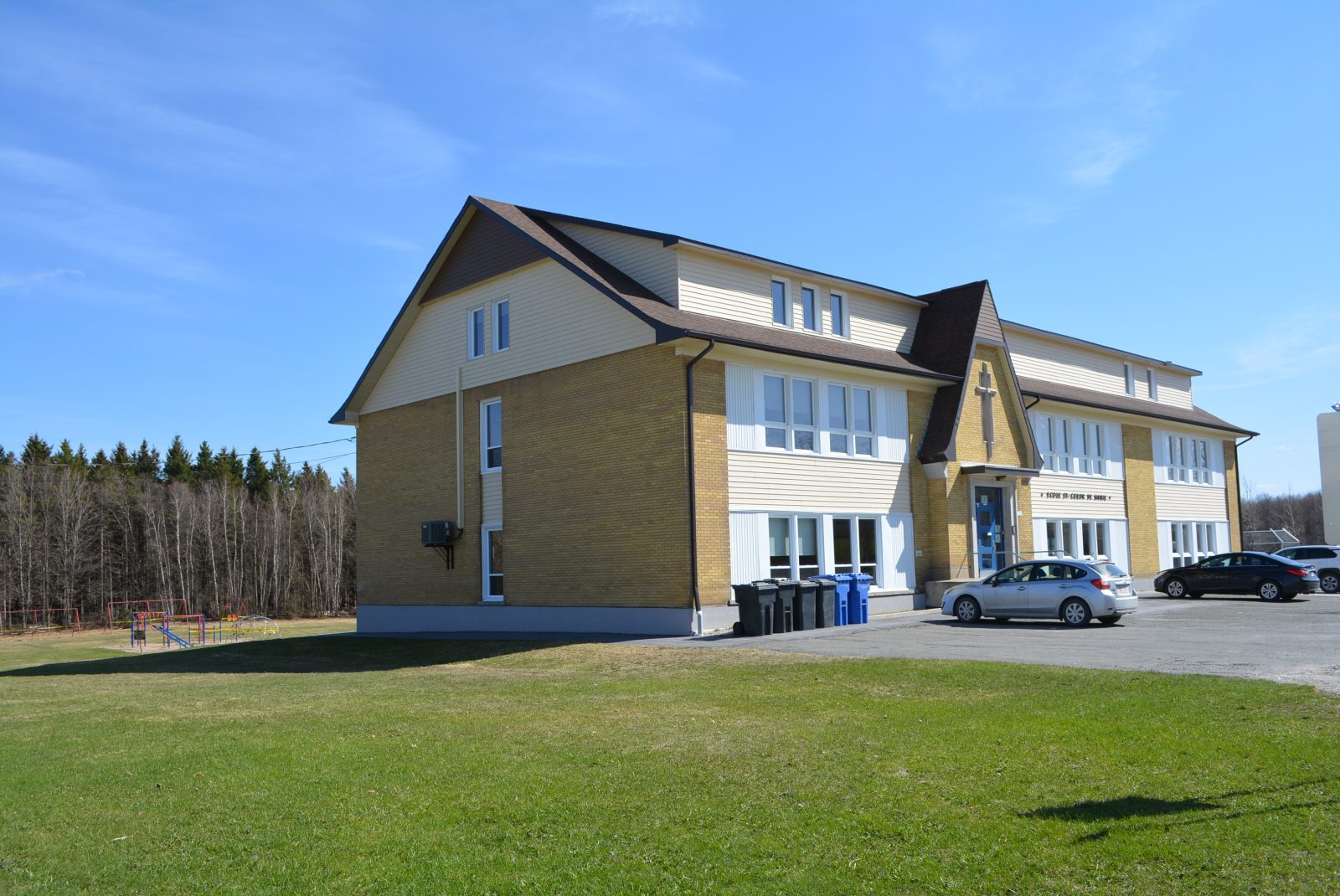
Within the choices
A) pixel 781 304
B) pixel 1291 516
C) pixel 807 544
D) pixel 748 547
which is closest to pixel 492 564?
pixel 748 547

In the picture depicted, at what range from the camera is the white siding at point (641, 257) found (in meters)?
25.4

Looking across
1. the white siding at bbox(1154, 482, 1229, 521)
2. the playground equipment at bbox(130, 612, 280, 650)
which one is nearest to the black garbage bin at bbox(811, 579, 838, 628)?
the white siding at bbox(1154, 482, 1229, 521)

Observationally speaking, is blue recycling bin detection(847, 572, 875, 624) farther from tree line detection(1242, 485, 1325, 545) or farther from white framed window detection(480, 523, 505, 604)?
tree line detection(1242, 485, 1325, 545)

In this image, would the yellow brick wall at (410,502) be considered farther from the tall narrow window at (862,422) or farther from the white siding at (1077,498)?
the white siding at (1077,498)

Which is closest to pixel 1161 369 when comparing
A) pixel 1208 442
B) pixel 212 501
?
pixel 1208 442

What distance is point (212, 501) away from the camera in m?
74.6

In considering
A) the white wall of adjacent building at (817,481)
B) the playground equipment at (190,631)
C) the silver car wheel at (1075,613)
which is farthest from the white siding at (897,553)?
the playground equipment at (190,631)

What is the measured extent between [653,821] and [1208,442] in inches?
1699

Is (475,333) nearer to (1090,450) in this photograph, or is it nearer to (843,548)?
(843,548)

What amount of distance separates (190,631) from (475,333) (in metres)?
28.9

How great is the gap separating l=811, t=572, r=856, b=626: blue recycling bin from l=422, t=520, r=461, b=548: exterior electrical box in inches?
423

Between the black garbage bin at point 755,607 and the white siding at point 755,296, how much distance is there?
273 inches

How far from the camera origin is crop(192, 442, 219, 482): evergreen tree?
87062 mm

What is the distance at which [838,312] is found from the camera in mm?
28672
